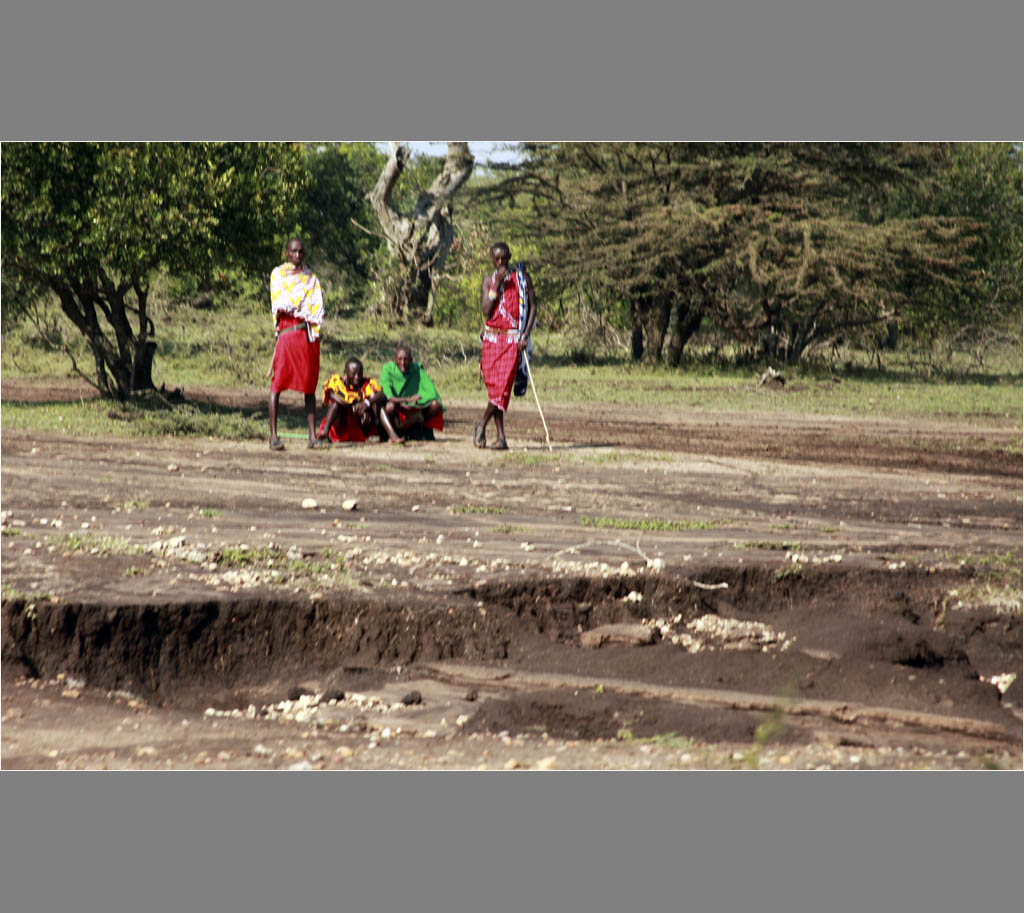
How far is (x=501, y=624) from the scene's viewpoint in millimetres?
5305

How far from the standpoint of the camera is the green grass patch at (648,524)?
6754mm

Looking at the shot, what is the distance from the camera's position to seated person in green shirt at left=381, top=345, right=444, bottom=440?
31.2 ft

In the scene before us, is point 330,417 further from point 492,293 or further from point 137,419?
point 137,419

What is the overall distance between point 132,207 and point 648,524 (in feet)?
18.6

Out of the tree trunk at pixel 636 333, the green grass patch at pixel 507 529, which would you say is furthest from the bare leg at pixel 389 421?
the tree trunk at pixel 636 333

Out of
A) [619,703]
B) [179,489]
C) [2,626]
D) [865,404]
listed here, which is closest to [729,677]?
[619,703]

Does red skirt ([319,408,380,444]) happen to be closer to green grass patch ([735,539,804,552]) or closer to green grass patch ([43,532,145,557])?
green grass patch ([43,532,145,557])

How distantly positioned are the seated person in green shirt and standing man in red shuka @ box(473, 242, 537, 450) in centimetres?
60

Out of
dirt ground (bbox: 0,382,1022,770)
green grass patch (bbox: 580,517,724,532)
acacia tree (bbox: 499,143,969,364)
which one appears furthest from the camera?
acacia tree (bbox: 499,143,969,364)

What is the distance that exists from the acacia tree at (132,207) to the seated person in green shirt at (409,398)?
216cm

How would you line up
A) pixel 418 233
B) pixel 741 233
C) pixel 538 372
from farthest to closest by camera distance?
pixel 418 233, pixel 741 233, pixel 538 372

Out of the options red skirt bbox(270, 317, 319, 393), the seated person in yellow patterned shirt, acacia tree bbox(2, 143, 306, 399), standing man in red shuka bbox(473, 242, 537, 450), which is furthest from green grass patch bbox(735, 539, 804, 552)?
acacia tree bbox(2, 143, 306, 399)

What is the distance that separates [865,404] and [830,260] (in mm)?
3412

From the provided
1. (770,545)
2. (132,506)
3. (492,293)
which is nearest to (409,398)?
(492,293)
